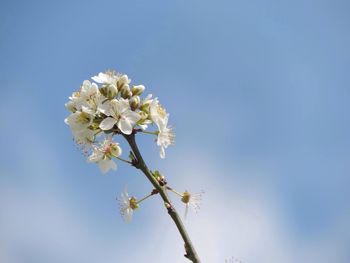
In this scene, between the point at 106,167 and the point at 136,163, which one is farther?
the point at 106,167

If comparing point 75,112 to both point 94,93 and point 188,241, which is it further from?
point 188,241

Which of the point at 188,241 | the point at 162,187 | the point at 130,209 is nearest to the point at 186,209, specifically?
the point at 130,209

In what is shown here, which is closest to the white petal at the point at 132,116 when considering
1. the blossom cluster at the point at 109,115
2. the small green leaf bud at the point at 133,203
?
the blossom cluster at the point at 109,115

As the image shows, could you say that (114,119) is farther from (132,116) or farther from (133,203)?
(133,203)

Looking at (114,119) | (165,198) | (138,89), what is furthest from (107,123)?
(165,198)

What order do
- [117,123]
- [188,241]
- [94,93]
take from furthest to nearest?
[94,93], [117,123], [188,241]

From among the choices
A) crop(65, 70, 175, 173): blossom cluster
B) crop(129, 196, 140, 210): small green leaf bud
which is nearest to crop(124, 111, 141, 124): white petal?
crop(65, 70, 175, 173): blossom cluster

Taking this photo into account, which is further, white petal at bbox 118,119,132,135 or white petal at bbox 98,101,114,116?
white petal at bbox 98,101,114,116

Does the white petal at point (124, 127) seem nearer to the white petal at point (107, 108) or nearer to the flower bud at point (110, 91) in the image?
the white petal at point (107, 108)

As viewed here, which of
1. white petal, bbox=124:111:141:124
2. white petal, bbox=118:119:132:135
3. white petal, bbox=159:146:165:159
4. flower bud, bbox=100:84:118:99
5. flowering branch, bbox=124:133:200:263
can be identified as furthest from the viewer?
white petal, bbox=159:146:165:159

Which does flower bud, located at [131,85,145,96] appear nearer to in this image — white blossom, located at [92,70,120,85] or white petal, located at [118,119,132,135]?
white blossom, located at [92,70,120,85]
